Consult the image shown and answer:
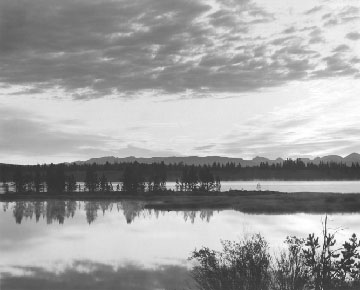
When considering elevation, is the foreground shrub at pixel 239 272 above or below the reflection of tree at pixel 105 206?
above

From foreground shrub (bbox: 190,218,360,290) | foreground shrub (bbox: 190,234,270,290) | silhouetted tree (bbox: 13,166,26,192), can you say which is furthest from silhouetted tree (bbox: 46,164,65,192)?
foreground shrub (bbox: 190,234,270,290)

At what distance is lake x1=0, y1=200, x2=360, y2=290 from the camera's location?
28.1 meters

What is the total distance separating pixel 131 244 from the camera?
42781 millimetres

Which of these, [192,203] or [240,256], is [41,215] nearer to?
[192,203]

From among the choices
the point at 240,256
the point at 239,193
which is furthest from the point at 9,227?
the point at 239,193

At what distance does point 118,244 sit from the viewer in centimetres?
4278

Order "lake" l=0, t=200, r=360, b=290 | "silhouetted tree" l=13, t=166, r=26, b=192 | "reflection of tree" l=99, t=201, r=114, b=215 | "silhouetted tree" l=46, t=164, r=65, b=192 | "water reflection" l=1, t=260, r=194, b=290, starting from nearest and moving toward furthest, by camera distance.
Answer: "water reflection" l=1, t=260, r=194, b=290 → "lake" l=0, t=200, r=360, b=290 → "reflection of tree" l=99, t=201, r=114, b=215 → "silhouetted tree" l=13, t=166, r=26, b=192 → "silhouetted tree" l=46, t=164, r=65, b=192

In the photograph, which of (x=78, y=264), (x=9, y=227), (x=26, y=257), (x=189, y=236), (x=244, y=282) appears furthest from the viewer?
(x=9, y=227)

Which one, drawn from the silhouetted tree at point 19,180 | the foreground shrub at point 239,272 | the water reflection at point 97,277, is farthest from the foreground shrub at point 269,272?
the silhouetted tree at point 19,180

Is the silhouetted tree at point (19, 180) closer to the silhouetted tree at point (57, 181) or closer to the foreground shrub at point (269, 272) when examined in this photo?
the silhouetted tree at point (57, 181)

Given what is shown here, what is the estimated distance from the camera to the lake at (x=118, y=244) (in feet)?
92.2

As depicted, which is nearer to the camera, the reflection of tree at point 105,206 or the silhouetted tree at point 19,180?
the reflection of tree at point 105,206

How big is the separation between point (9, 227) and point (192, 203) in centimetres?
4675

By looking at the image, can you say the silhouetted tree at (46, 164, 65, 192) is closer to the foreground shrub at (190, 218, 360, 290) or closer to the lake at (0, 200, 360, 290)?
the lake at (0, 200, 360, 290)
